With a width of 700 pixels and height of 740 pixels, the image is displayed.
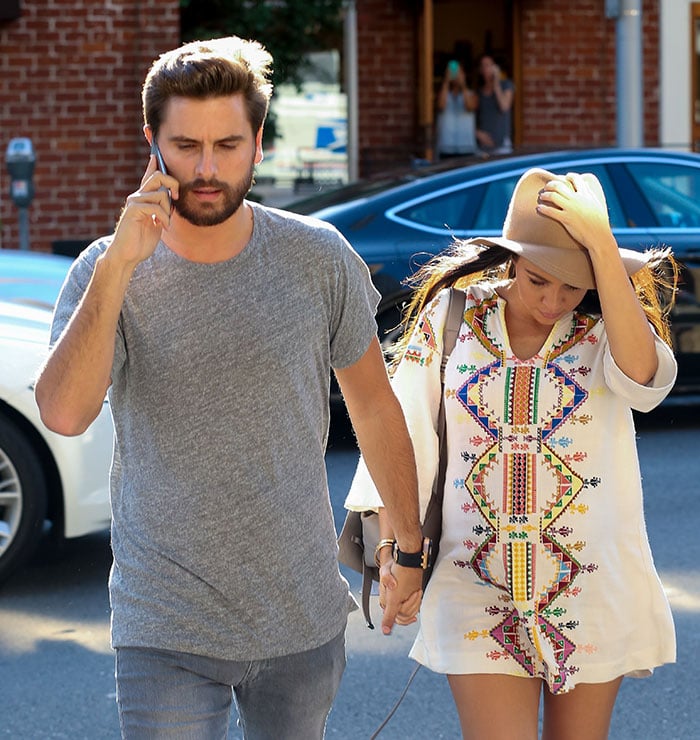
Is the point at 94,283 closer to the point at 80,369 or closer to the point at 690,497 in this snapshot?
the point at 80,369

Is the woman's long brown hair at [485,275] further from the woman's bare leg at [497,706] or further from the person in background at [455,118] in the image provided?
the person in background at [455,118]

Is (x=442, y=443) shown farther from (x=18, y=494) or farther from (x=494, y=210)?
(x=494, y=210)

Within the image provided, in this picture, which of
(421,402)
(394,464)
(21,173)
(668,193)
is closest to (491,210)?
(668,193)

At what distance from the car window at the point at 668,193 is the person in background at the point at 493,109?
6.90 metres

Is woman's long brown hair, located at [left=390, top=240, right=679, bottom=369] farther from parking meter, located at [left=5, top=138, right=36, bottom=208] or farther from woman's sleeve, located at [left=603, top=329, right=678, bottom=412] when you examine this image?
parking meter, located at [left=5, top=138, right=36, bottom=208]

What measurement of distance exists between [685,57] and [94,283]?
1488 centimetres

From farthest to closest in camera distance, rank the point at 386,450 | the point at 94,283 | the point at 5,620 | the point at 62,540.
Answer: the point at 62,540, the point at 5,620, the point at 386,450, the point at 94,283

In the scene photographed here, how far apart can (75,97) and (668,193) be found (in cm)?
701

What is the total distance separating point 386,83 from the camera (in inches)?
629

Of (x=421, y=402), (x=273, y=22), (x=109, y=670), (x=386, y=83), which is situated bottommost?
(x=109, y=670)

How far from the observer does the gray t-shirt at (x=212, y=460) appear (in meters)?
2.66

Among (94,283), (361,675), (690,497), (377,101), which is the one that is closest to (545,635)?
(94,283)

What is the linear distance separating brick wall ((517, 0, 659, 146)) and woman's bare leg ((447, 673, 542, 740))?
44.3 feet

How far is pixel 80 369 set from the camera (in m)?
2.53
